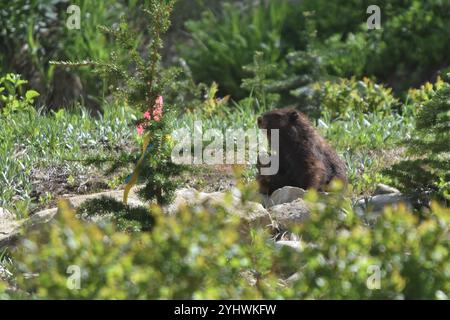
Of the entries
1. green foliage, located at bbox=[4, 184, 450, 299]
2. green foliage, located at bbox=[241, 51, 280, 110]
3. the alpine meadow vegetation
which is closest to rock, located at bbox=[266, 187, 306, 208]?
the alpine meadow vegetation

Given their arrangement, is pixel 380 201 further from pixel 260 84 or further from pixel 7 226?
pixel 260 84

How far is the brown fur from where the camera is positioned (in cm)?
725

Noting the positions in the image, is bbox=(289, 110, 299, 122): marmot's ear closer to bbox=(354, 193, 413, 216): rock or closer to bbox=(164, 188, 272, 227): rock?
bbox=(354, 193, 413, 216): rock

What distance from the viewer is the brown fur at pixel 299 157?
725 cm

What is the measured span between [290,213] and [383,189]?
0.87 meters

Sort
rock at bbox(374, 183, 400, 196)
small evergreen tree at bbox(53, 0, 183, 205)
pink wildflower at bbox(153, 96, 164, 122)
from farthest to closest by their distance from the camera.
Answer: rock at bbox(374, 183, 400, 196)
pink wildflower at bbox(153, 96, 164, 122)
small evergreen tree at bbox(53, 0, 183, 205)

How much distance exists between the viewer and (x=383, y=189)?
7.04 m

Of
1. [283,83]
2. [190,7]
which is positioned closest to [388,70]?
[283,83]

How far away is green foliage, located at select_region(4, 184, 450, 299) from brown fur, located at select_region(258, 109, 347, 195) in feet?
9.08

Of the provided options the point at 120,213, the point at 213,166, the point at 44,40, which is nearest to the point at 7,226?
the point at 120,213

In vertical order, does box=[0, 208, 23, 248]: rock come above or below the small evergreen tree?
below

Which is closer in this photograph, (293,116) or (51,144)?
(293,116)

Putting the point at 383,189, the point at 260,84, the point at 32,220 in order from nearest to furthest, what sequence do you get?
the point at 32,220 < the point at 383,189 < the point at 260,84
